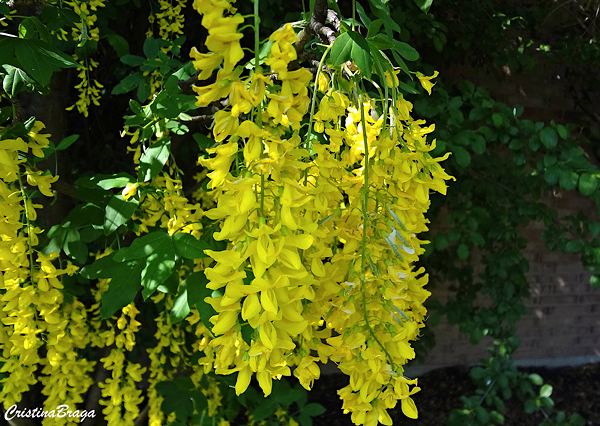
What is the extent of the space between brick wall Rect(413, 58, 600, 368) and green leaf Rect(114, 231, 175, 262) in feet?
7.90

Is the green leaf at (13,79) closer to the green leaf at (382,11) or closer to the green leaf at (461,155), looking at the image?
the green leaf at (382,11)

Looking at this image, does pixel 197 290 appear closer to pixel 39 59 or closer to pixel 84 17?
pixel 39 59

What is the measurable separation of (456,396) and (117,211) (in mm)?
2674

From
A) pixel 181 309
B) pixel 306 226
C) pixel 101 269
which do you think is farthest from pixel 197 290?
pixel 306 226

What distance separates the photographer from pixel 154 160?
1070 mm

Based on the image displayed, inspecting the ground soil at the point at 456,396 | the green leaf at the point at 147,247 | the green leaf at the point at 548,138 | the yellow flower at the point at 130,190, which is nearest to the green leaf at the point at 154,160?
the yellow flower at the point at 130,190

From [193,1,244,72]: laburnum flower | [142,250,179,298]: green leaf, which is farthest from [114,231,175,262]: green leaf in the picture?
[193,1,244,72]: laburnum flower

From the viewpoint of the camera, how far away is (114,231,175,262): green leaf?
0.96 m

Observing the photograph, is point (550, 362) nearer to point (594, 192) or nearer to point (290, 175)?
point (594, 192)

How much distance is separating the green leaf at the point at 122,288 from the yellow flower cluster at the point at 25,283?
0.57 ft

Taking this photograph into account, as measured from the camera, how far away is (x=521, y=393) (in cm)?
216

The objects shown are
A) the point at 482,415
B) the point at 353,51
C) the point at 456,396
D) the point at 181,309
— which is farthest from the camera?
the point at 456,396

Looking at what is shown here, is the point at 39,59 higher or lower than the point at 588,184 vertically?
higher

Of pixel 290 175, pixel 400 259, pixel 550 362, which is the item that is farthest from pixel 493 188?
pixel 550 362
